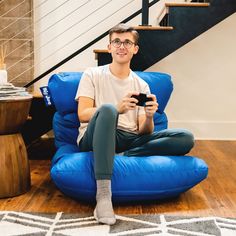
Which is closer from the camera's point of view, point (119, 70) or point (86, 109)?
point (86, 109)

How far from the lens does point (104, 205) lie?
5.95 feet

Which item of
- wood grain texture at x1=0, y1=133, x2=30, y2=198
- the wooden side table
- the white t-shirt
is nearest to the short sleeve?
the white t-shirt

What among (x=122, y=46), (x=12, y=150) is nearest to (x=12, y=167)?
(x=12, y=150)

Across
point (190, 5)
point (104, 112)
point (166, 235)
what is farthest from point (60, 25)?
point (166, 235)

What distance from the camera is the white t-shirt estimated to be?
2.21m

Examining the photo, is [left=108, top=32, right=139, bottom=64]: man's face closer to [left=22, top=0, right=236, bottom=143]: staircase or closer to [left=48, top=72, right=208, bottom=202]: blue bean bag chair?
[left=48, top=72, right=208, bottom=202]: blue bean bag chair

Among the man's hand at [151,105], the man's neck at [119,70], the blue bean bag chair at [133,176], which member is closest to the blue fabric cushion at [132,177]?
the blue bean bag chair at [133,176]

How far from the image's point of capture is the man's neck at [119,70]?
7.34 feet

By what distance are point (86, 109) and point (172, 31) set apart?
1148 mm

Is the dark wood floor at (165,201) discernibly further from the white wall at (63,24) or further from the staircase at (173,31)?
the white wall at (63,24)

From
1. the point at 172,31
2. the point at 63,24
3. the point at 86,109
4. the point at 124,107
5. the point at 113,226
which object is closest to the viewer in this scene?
the point at 113,226

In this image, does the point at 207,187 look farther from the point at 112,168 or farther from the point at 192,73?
the point at 192,73

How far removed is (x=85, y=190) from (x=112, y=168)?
0.23m

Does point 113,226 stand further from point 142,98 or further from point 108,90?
point 108,90
